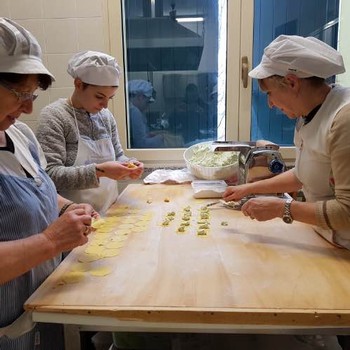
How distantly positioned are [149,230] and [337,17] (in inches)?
80.4

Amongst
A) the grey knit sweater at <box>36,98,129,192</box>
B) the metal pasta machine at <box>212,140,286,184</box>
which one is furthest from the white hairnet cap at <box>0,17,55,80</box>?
the metal pasta machine at <box>212,140,286,184</box>

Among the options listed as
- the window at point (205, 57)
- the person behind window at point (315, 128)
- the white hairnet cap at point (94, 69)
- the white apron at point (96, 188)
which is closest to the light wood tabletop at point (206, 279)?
the person behind window at point (315, 128)

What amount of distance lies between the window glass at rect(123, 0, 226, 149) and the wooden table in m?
1.49

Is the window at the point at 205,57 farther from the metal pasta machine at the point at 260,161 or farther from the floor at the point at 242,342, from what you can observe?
the floor at the point at 242,342

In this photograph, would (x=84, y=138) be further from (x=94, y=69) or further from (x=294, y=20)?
(x=294, y=20)

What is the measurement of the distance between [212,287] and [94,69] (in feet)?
3.82

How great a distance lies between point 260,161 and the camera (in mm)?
1686

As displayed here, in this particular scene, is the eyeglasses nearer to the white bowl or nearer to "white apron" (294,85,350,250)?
"white apron" (294,85,350,250)

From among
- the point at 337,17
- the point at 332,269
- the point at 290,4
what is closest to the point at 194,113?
the point at 290,4

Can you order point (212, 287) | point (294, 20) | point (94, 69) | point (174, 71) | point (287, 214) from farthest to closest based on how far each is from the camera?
point (174, 71) < point (294, 20) < point (94, 69) < point (287, 214) < point (212, 287)

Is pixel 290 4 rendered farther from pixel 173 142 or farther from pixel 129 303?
pixel 129 303

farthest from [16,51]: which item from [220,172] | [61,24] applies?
[61,24]

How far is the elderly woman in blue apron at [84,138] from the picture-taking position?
5.25 ft

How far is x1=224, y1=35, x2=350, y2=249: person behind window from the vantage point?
3.45 feet
